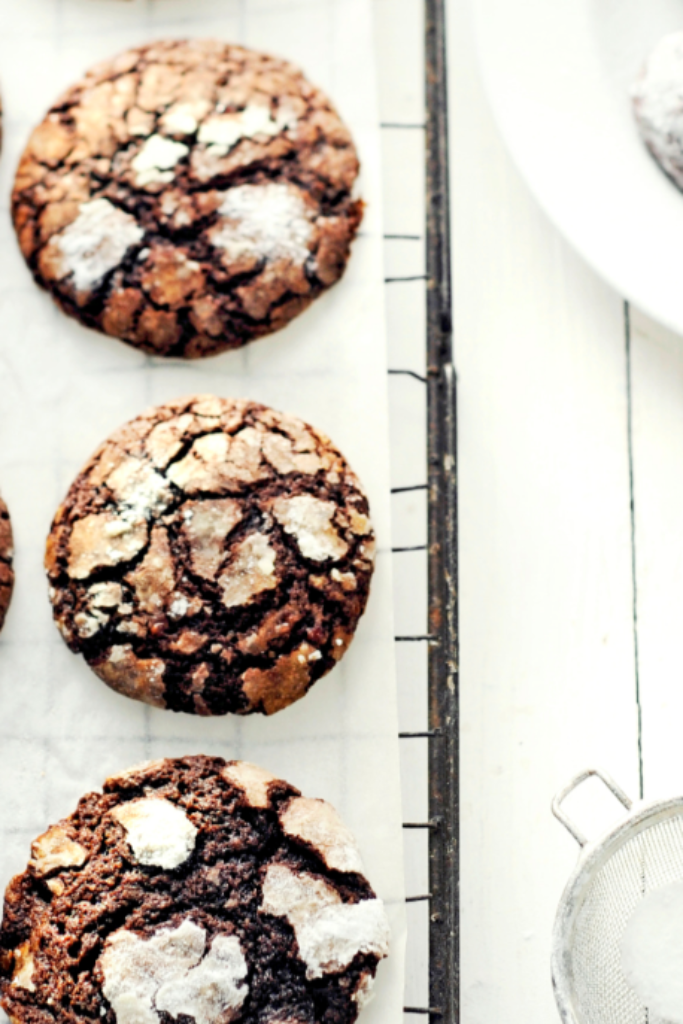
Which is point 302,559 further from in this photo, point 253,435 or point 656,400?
point 656,400

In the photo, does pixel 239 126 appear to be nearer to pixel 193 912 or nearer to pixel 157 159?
pixel 157 159

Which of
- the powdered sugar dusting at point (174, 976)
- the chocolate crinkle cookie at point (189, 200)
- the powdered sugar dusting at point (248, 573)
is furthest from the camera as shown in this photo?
the chocolate crinkle cookie at point (189, 200)

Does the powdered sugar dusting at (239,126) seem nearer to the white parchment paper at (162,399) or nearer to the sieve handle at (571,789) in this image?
the white parchment paper at (162,399)

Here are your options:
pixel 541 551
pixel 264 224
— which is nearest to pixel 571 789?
pixel 541 551

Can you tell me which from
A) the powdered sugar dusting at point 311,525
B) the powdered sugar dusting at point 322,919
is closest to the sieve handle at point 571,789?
the powdered sugar dusting at point 322,919

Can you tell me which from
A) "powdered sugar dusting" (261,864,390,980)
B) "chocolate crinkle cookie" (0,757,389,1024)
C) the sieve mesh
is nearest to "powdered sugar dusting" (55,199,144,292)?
"chocolate crinkle cookie" (0,757,389,1024)

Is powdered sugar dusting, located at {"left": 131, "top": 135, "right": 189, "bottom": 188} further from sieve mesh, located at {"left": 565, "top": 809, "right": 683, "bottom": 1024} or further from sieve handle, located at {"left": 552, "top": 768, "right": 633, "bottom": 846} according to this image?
sieve mesh, located at {"left": 565, "top": 809, "right": 683, "bottom": 1024}

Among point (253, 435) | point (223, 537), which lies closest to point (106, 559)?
point (223, 537)

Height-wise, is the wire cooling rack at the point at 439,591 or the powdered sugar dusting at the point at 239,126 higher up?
the powdered sugar dusting at the point at 239,126
